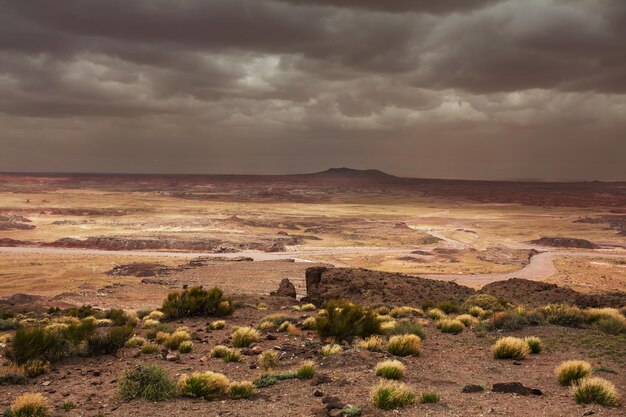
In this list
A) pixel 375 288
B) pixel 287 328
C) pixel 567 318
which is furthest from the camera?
pixel 375 288

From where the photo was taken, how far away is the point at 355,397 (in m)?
8.97

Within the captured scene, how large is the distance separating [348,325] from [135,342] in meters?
6.84

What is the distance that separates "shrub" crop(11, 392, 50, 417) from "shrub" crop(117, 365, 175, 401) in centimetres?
140

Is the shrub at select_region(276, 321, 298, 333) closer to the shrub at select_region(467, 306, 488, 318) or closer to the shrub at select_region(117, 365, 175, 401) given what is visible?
the shrub at select_region(117, 365, 175, 401)

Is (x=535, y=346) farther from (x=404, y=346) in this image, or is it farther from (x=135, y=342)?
(x=135, y=342)

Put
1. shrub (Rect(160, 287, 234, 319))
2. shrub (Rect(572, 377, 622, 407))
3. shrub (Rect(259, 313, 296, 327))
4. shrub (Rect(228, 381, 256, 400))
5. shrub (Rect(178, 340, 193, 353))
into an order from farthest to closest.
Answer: shrub (Rect(160, 287, 234, 319)), shrub (Rect(259, 313, 296, 327)), shrub (Rect(178, 340, 193, 353)), shrub (Rect(228, 381, 256, 400)), shrub (Rect(572, 377, 622, 407))

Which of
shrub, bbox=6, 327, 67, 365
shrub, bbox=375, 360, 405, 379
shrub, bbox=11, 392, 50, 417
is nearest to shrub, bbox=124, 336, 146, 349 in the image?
shrub, bbox=6, 327, 67, 365

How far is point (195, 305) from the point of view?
20781mm

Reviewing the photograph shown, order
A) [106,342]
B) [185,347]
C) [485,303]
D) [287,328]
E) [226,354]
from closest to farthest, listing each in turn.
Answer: [226,354], [106,342], [185,347], [287,328], [485,303]

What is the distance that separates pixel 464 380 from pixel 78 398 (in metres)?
8.44

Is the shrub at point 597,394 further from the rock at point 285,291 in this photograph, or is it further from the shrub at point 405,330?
the rock at point 285,291

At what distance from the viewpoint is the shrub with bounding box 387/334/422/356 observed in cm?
1274

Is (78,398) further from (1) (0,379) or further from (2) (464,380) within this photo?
(2) (464,380)

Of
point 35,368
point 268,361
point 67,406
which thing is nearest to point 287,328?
point 268,361
